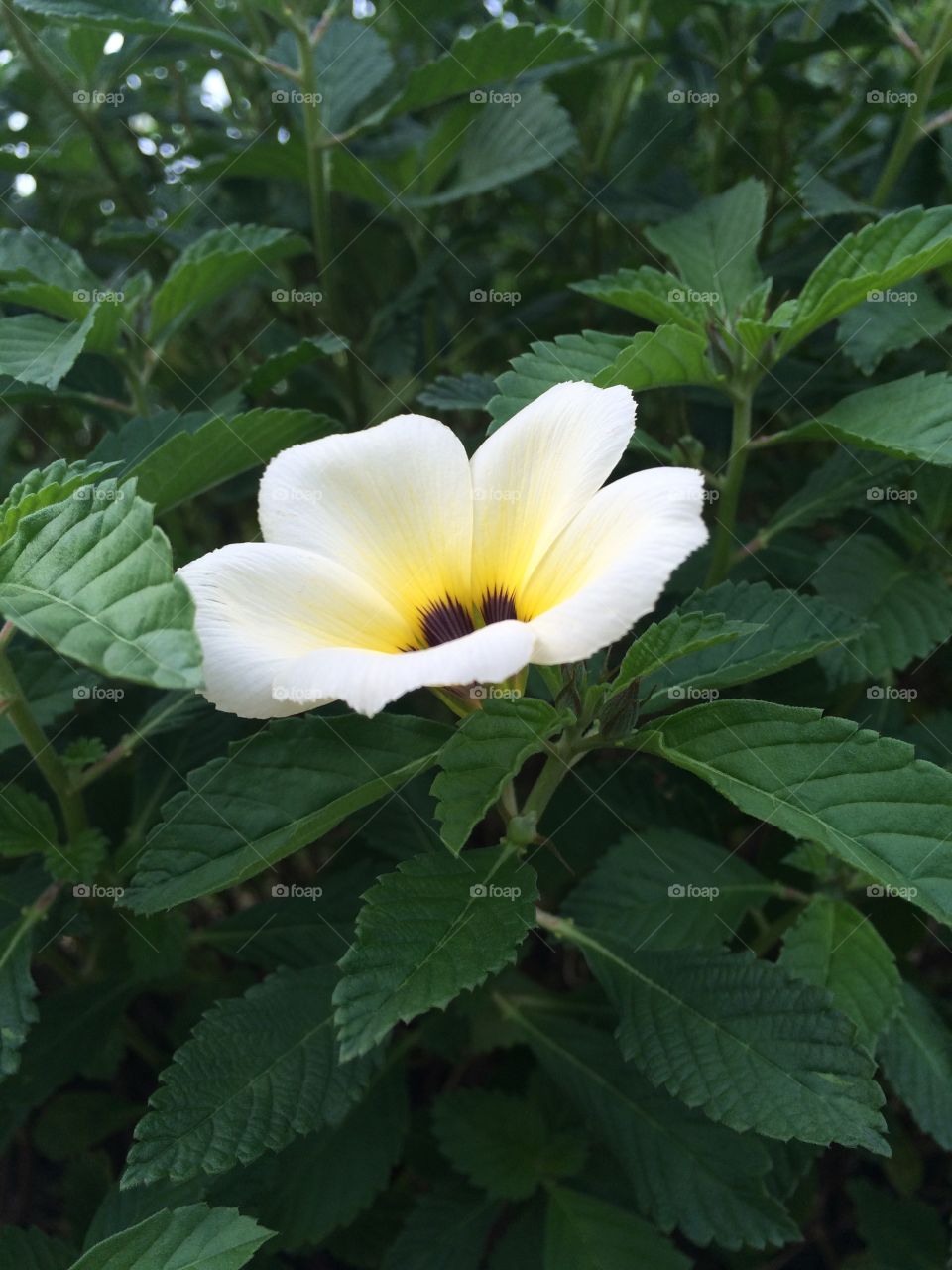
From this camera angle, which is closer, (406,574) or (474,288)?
(406,574)

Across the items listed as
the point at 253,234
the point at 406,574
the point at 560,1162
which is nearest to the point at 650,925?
the point at 560,1162

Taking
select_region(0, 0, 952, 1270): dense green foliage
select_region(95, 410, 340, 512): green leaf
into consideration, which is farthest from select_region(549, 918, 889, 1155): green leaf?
select_region(95, 410, 340, 512): green leaf

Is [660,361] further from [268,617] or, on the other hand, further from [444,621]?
[268,617]

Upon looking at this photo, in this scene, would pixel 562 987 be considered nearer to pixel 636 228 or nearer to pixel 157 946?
pixel 157 946

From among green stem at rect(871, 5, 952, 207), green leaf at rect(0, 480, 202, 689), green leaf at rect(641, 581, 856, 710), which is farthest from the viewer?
green stem at rect(871, 5, 952, 207)

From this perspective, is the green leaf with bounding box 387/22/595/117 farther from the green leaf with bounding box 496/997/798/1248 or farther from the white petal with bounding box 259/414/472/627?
the green leaf with bounding box 496/997/798/1248

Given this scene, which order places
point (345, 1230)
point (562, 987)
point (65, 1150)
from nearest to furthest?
point (345, 1230) → point (65, 1150) → point (562, 987)

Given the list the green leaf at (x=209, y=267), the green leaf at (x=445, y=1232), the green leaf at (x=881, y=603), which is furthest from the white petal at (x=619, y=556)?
the green leaf at (x=445, y=1232)
